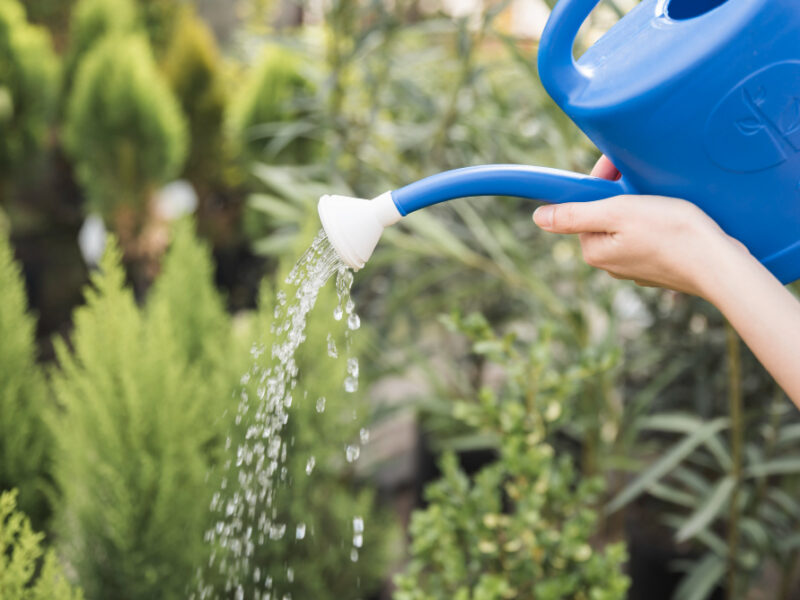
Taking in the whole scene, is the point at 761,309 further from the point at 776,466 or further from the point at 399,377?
the point at 399,377

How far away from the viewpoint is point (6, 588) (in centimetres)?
66

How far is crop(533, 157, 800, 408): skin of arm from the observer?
0.56 m

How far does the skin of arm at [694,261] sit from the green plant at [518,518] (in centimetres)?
36

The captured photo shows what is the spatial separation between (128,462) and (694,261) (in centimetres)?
83

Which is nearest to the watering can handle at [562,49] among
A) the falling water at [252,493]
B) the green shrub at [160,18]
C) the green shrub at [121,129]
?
the falling water at [252,493]

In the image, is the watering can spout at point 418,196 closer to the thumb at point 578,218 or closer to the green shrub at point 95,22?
the thumb at point 578,218

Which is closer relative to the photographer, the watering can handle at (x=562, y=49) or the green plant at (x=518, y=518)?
the watering can handle at (x=562, y=49)

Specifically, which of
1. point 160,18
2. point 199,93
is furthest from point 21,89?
point 160,18

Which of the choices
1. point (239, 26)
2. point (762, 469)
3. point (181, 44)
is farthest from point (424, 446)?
point (239, 26)

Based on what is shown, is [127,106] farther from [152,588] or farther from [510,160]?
[152,588]

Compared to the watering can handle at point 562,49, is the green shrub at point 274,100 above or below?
below

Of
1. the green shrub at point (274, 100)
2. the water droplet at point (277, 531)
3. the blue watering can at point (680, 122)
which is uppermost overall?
the blue watering can at point (680, 122)

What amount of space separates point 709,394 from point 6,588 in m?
1.39

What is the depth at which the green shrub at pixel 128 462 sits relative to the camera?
1.02m
